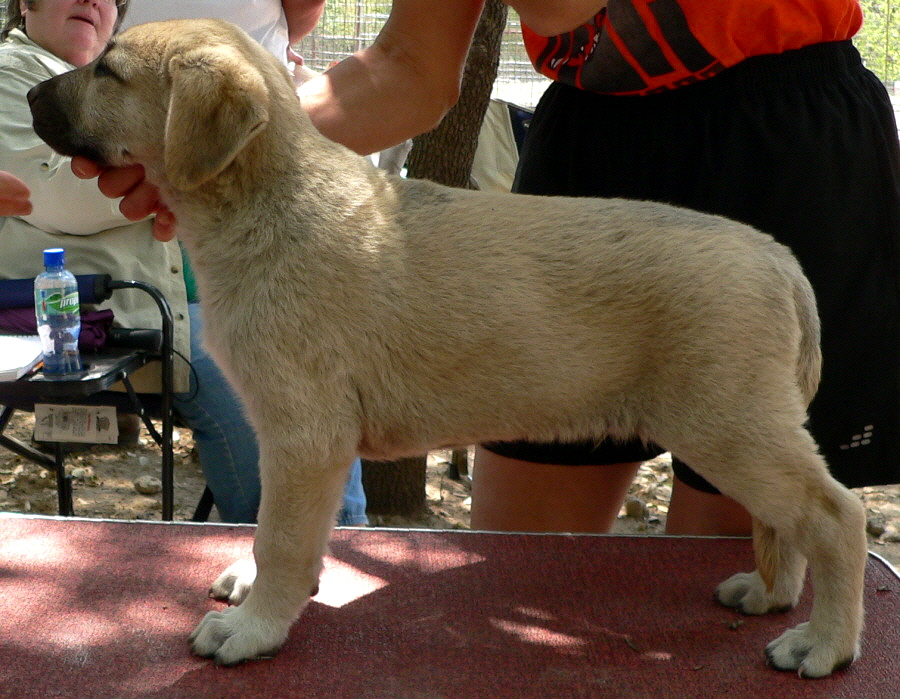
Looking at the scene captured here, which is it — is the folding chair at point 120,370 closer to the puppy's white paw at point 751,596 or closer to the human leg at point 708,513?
the human leg at point 708,513

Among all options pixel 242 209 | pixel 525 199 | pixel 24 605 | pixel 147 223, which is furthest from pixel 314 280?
pixel 147 223

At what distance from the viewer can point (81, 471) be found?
268 inches

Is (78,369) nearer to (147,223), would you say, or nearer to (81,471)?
(147,223)

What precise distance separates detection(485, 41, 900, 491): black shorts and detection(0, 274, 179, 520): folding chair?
2513mm

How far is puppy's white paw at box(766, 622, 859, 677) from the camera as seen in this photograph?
2.35 metres

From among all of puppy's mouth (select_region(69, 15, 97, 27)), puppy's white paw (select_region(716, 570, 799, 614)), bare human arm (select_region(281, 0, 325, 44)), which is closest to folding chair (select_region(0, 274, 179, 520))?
puppy's mouth (select_region(69, 15, 97, 27))

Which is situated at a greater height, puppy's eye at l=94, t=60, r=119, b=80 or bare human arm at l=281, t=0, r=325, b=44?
bare human arm at l=281, t=0, r=325, b=44

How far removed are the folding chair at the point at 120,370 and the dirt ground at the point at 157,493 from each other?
54.5 inches

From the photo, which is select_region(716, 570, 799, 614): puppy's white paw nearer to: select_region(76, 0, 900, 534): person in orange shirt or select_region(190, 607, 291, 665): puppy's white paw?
select_region(76, 0, 900, 534): person in orange shirt

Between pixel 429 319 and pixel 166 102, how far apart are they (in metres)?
0.82

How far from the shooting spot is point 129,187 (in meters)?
2.53

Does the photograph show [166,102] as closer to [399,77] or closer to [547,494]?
[399,77]

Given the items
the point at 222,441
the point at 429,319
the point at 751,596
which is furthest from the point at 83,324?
the point at 751,596

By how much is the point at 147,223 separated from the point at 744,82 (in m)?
3.33
